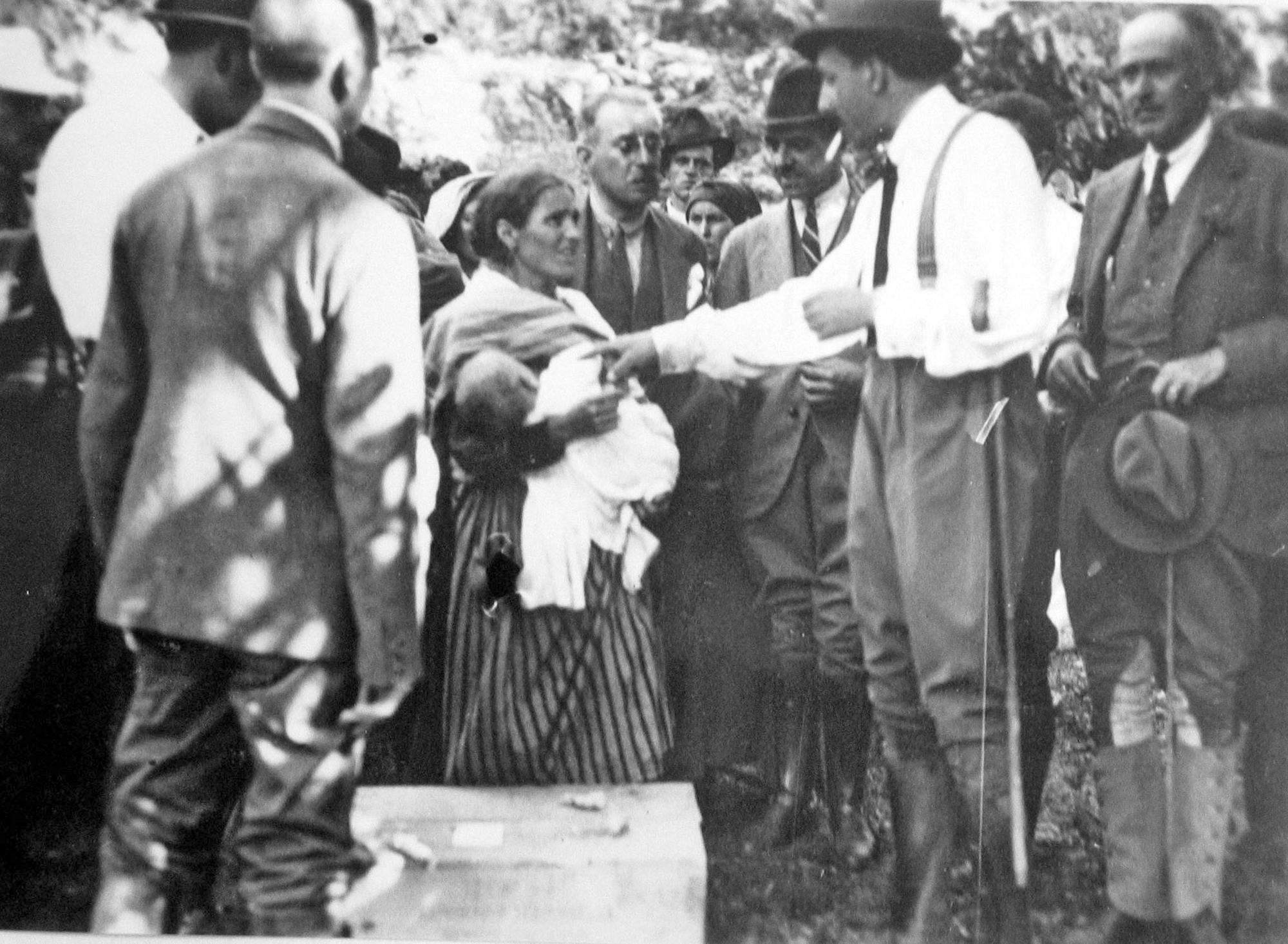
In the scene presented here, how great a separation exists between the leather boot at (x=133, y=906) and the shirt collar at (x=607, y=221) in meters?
2.49

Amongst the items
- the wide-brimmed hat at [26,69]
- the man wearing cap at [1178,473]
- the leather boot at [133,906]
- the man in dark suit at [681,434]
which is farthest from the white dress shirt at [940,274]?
the leather boot at [133,906]

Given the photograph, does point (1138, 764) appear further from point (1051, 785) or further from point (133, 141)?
point (133, 141)

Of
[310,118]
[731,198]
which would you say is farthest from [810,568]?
[310,118]

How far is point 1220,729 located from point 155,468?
3453 millimetres

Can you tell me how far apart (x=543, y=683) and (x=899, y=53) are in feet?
7.66

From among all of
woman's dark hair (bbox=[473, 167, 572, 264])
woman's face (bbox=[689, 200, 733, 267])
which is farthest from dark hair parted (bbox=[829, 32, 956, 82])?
woman's dark hair (bbox=[473, 167, 572, 264])

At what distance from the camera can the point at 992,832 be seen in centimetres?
488

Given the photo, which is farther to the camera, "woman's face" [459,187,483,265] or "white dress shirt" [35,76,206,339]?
"woman's face" [459,187,483,265]

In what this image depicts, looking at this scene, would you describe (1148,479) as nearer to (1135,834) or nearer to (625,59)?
(1135,834)

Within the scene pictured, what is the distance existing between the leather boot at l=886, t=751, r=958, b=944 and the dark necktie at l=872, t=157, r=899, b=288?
1.53 metres

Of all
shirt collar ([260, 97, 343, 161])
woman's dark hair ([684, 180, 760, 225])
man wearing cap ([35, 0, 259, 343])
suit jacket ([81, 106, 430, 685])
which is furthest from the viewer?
woman's dark hair ([684, 180, 760, 225])

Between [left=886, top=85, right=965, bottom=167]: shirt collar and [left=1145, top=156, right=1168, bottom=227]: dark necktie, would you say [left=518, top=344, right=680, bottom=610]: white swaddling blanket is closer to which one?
[left=886, top=85, right=965, bottom=167]: shirt collar

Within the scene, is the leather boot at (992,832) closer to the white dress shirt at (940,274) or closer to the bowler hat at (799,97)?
the white dress shirt at (940,274)

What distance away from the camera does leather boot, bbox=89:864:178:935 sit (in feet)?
15.5
